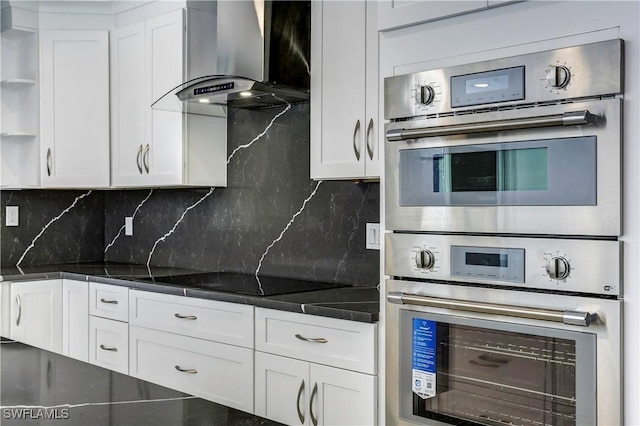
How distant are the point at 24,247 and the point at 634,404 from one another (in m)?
3.84

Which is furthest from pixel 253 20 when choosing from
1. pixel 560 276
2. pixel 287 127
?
pixel 560 276

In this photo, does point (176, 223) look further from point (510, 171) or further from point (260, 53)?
point (510, 171)

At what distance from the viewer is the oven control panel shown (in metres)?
1.81

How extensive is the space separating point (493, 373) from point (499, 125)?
737mm

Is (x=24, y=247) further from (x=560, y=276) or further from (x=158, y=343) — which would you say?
(x=560, y=276)

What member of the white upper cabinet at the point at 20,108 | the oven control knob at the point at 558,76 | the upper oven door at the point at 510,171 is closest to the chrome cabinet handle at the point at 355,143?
the upper oven door at the point at 510,171

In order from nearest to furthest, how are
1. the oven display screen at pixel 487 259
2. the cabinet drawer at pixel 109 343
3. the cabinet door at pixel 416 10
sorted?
the oven display screen at pixel 487 259, the cabinet door at pixel 416 10, the cabinet drawer at pixel 109 343

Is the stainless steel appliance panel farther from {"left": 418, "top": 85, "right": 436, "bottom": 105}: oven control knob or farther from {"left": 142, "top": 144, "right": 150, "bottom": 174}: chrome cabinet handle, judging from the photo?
{"left": 142, "top": 144, "right": 150, "bottom": 174}: chrome cabinet handle

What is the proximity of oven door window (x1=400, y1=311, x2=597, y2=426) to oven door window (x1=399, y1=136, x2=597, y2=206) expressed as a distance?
369 mm

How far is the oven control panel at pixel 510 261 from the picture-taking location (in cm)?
181

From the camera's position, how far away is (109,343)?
365 cm

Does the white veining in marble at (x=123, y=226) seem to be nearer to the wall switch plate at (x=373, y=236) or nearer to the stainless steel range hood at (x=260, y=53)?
the stainless steel range hood at (x=260, y=53)

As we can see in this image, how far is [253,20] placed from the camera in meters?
3.27

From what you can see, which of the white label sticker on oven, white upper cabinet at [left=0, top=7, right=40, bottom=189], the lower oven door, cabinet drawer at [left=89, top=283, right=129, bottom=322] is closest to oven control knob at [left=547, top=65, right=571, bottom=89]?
the lower oven door
